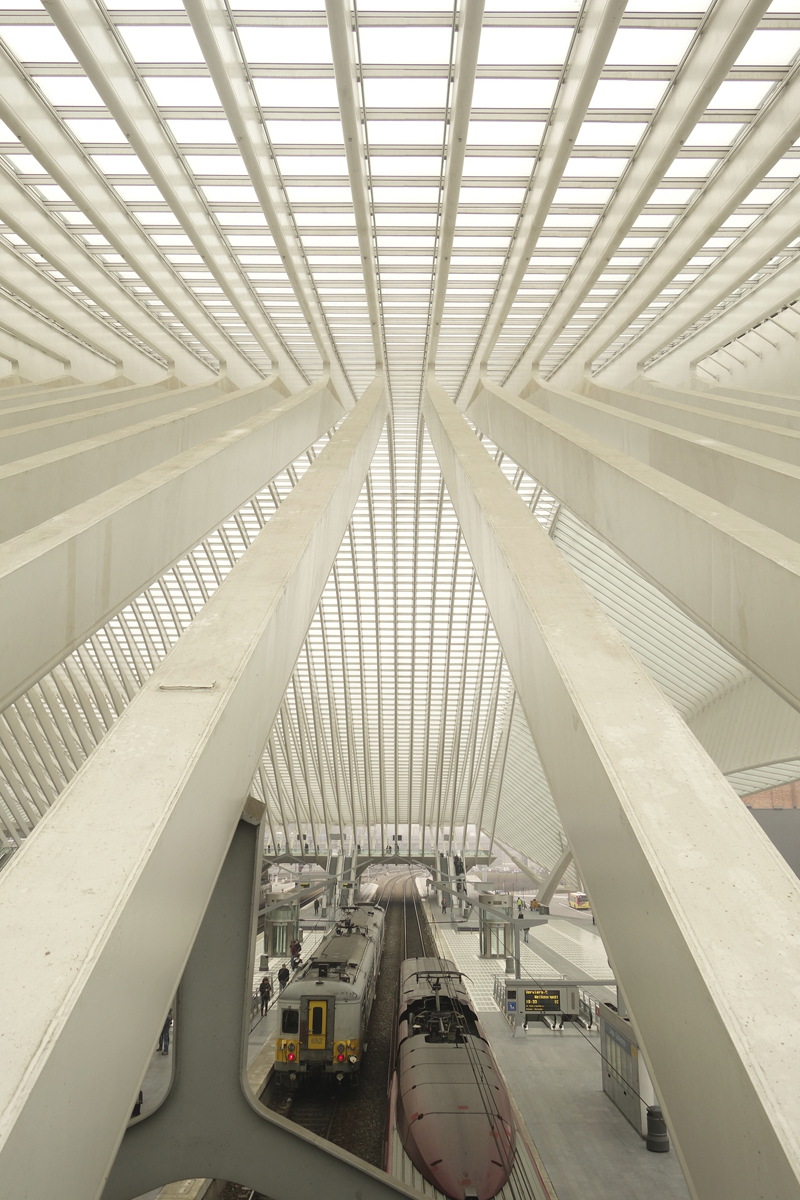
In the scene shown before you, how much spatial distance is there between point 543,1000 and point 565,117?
19020mm

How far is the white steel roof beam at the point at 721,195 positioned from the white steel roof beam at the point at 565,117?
2.65 m

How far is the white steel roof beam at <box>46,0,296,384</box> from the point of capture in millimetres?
8703

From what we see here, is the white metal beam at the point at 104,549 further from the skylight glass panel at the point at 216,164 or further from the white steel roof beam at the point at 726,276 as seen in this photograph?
the white steel roof beam at the point at 726,276

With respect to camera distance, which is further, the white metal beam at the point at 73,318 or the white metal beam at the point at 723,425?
the white metal beam at the point at 73,318

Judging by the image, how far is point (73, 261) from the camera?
48.8 feet

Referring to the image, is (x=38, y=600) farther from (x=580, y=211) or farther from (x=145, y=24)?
(x=580, y=211)

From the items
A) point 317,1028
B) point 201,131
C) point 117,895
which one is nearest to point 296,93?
point 201,131

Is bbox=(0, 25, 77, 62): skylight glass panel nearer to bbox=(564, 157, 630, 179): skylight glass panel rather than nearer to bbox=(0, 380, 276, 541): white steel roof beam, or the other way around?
bbox=(0, 380, 276, 541): white steel roof beam

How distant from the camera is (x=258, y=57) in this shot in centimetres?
1030

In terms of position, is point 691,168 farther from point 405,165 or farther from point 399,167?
point 399,167

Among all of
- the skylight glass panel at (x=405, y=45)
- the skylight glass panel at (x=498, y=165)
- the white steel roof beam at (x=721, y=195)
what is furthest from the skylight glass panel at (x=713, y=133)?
the skylight glass panel at (x=405, y=45)

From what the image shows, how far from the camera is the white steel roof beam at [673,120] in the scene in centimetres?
861

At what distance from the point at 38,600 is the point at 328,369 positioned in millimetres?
16371

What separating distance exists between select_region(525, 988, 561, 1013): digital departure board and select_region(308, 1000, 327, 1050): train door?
6.56 meters
